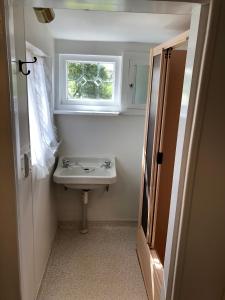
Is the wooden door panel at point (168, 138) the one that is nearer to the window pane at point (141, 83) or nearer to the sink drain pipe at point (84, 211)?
the window pane at point (141, 83)

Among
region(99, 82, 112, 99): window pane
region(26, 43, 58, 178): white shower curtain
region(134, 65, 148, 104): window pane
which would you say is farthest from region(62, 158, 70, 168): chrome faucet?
region(134, 65, 148, 104): window pane

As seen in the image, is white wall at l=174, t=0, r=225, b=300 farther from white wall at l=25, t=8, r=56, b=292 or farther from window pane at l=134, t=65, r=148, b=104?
window pane at l=134, t=65, r=148, b=104

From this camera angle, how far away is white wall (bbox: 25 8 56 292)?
5.30 feet

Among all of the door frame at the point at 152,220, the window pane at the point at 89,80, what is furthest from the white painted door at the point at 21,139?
the window pane at the point at 89,80

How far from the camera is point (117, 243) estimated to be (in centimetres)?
254

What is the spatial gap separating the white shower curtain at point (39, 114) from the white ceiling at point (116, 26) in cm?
32

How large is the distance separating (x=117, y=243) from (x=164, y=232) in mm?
680

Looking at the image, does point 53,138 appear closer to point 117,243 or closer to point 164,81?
point 164,81

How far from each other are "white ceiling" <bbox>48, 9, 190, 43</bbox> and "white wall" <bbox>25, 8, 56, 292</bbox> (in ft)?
0.50

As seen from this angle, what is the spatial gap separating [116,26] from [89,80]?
0.75 metres

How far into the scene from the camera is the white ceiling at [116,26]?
1.59m

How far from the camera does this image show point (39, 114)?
1.75m

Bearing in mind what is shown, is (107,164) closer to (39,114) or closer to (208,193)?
(39,114)

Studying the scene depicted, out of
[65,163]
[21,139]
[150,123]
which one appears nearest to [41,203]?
[65,163]
